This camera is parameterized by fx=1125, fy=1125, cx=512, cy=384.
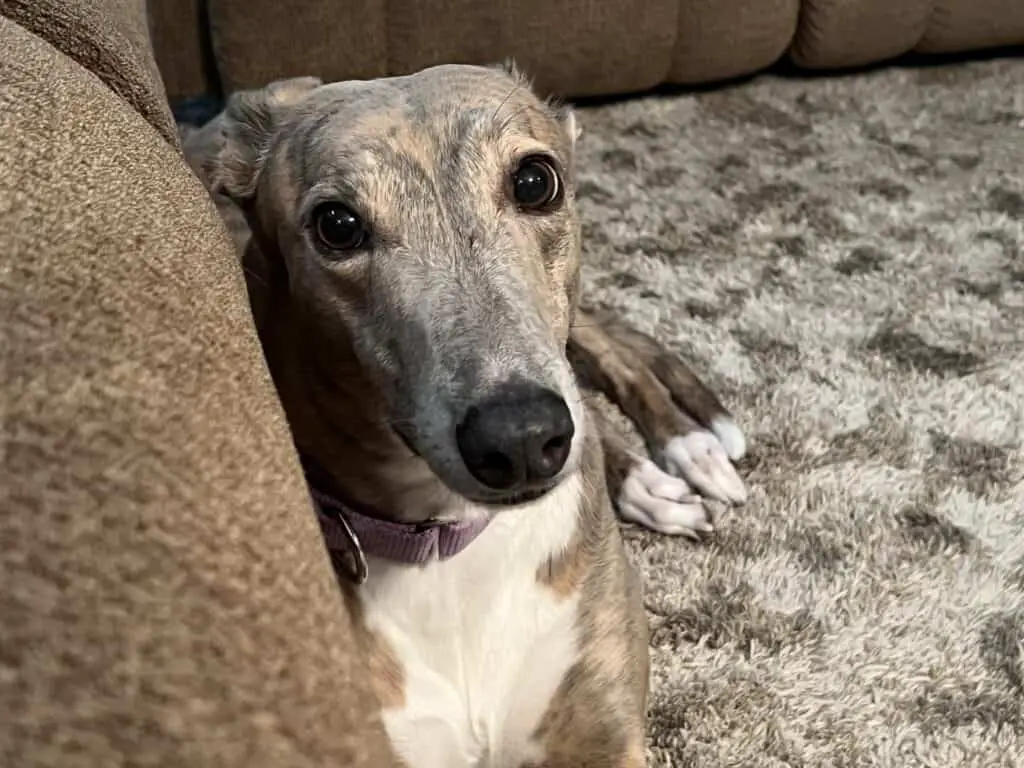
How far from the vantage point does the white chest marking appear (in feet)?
3.80

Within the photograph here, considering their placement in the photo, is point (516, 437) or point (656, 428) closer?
point (516, 437)

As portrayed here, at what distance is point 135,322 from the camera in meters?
0.54

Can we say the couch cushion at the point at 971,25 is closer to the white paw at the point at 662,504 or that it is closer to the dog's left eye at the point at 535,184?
→ the white paw at the point at 662,504

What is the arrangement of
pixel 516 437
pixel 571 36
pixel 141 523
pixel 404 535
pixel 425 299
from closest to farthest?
pixel 141 523 → pixel 516 437 → pixel 425 299 → pixel 404 535 → pixel 571 36

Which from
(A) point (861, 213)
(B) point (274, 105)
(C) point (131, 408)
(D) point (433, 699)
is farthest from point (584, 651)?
(A) point (861, 213)

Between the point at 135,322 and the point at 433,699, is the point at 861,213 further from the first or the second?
the point at 135,322

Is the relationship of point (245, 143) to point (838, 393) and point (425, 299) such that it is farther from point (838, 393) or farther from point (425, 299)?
point (838, 393)

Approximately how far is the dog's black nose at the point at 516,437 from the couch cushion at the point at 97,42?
0.41 metres

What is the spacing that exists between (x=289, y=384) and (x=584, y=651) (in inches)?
17.0

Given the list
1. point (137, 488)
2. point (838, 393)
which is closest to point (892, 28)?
point (838, 393)

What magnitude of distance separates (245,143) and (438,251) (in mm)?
340

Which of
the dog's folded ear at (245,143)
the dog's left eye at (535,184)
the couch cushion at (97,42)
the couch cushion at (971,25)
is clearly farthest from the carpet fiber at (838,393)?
the couch cushion at (97,42)

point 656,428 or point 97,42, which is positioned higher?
point 97,42

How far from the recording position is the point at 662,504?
1.64 meters
